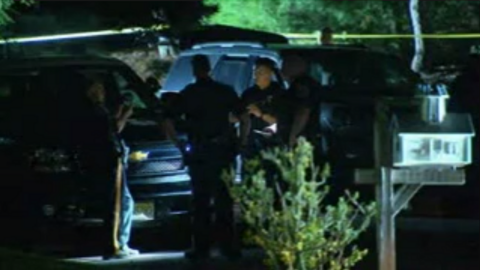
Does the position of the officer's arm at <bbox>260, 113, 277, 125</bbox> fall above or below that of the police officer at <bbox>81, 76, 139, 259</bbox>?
above

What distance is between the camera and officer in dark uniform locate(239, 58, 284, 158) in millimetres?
10523

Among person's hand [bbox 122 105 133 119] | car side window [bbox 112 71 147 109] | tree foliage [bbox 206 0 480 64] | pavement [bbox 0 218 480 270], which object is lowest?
pavement [bbox 0 218 480 270]

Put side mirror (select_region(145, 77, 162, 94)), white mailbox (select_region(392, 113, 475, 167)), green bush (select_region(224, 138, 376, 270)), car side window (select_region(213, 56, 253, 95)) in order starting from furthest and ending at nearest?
car side window (select_region(213, 56, 253, 95))
side mirror (select_region(145, 77, 162, 94))
green bush (select_region(224, 138, 376, 270))
white mailbox (select_region(392, 113, 475, 167))

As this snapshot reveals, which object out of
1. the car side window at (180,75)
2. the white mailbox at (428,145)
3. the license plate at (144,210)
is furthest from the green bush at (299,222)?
the car side window at (180,75)

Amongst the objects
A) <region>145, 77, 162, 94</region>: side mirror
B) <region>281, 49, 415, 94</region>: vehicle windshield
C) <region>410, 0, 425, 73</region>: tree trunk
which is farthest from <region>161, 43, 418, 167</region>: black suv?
<region>410, 0, 425, 73</region>: tree trunk

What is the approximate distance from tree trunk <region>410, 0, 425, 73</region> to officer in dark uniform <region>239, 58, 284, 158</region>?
14.9 m

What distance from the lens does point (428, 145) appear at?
23.0 ft

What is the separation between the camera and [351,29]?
28875 mm

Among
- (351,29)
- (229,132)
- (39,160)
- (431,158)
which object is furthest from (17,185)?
(351,29)

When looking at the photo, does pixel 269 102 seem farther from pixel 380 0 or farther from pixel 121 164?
pixel 380 0

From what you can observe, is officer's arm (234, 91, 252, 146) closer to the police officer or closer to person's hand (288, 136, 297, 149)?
person's hand (288, 136, 297, 149)

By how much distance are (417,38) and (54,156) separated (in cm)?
1630

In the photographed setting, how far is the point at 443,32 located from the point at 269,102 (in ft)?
62.9

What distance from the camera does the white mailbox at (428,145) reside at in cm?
701
